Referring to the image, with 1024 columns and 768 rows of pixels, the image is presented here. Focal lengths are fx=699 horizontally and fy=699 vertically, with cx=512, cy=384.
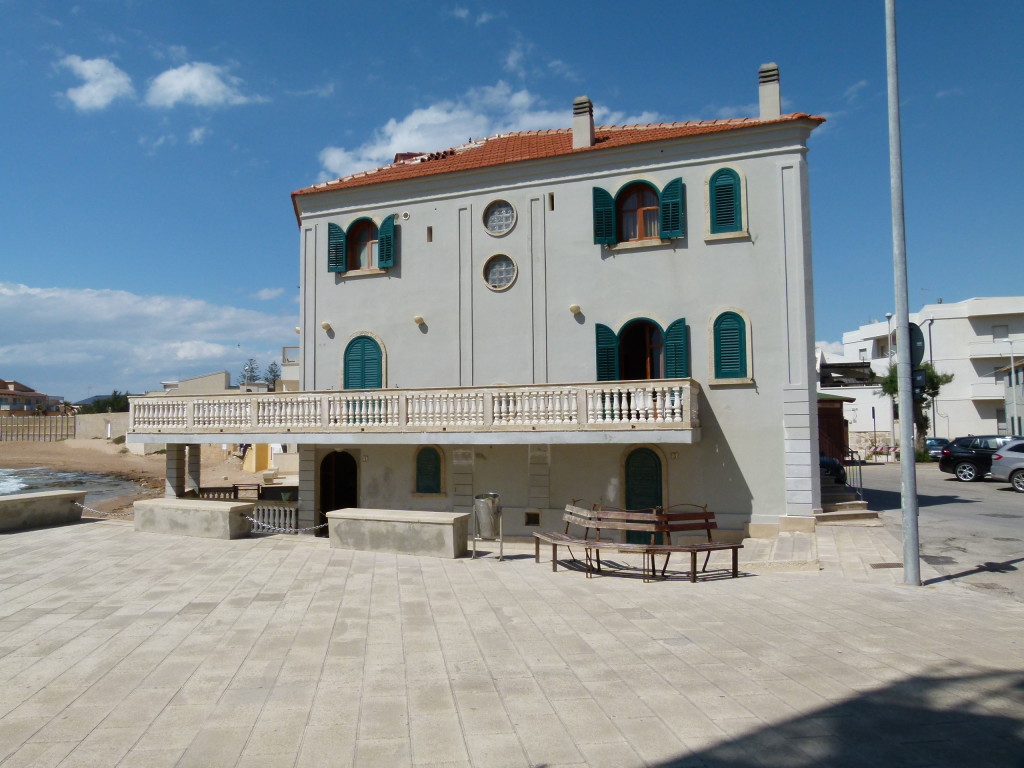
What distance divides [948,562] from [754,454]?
16.5 feet

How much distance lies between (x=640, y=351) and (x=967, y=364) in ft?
152

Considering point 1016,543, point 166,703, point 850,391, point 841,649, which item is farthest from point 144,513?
point 850,391

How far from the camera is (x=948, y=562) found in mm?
10633

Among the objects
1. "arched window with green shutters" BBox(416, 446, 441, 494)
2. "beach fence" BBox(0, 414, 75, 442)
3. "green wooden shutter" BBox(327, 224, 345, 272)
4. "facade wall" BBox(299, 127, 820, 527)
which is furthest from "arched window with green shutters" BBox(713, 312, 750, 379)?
"beach fence" BBox(0, 414, 75, 442)

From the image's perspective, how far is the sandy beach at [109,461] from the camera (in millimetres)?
47684

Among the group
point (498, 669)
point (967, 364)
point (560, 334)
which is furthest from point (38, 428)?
point (967, 364)

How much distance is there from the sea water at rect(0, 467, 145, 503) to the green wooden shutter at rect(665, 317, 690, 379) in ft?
116

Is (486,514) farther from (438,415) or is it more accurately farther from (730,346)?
(730,346)

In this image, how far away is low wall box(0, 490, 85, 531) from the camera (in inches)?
520

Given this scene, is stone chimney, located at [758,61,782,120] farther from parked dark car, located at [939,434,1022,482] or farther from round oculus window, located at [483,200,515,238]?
parked dark car, located at [939,434,1022,482]

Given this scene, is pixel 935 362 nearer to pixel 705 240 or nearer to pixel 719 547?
pixel 705 240

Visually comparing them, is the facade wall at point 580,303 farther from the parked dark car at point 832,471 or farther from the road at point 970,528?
the parked dark car at point 832,471

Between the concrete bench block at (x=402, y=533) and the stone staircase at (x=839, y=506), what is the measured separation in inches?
322

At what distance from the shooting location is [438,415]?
623 inches
